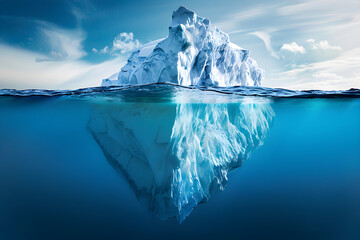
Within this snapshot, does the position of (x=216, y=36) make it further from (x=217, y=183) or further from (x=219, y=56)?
(x=217, y=183)

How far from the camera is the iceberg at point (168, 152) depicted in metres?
6.36

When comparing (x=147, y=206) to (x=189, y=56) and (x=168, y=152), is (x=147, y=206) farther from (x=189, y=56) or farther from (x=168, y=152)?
(x=189, y=56)

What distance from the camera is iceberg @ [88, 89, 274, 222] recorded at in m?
6.36

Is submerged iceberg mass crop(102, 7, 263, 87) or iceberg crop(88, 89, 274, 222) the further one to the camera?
submerged iceberg mass crop(102, 7, 263, 87)

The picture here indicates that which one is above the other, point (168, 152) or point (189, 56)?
point (189, 56)

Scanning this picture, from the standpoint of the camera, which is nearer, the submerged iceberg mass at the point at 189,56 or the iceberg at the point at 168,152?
the iceberg at the point at 168,152

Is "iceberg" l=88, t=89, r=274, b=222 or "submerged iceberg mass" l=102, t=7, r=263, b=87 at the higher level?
"submerged iceberg mass" l=102, t=7, r=263, b=87

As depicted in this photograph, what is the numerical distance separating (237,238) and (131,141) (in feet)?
22.7

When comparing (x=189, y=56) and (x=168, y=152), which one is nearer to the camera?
(x=168, y=152)

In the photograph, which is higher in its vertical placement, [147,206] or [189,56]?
[189,56]

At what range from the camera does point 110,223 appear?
345 inches

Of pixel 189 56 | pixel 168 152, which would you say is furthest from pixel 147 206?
pixel 189 56

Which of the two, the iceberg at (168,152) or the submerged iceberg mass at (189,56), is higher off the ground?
the submerged iceberg mass at (189,56)

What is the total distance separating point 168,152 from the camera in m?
6.34
